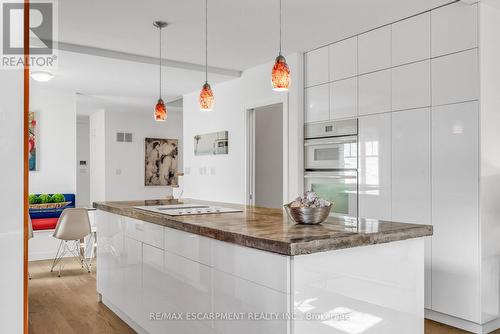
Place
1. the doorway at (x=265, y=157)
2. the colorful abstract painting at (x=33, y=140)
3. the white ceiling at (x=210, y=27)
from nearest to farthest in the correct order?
the white ceiling at (x=210, y=27) < the doorway at (x=265, y=157) < the colorful abstract painting at (x=33, y=140)

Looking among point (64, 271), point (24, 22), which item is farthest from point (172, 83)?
point (24, 22)

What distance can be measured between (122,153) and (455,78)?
7.16 meters

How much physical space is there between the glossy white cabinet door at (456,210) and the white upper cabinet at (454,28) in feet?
1.51

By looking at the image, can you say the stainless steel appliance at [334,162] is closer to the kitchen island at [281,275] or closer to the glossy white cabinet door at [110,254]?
the kitchen island at [281,275]

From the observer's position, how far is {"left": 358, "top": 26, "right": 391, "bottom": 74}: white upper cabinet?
12.1 feet

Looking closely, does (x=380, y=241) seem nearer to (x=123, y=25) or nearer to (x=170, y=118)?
(x=123, y=25)

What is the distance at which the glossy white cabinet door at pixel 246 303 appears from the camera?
1.75 m

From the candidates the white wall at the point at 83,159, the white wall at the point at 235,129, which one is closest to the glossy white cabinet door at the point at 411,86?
the white wall at the point at 235,129

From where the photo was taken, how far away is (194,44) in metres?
4.23

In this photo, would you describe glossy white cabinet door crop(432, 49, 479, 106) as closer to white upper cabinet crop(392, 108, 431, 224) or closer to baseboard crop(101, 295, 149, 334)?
white upper cabinet crop(392, 108, 431, 224)

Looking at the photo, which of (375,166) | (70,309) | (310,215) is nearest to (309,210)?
(310,215)

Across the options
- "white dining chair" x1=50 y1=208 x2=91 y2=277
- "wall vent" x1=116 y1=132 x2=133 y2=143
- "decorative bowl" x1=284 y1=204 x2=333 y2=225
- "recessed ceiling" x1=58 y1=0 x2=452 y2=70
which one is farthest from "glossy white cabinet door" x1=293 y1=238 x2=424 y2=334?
"wall vent" x1=116 y1=132 x2=133 y2=143

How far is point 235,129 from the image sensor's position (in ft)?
18.5

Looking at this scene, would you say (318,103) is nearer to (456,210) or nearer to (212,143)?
(456,210)
